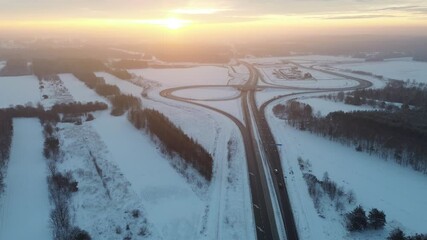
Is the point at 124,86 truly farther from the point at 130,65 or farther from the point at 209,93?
the point at 130,65

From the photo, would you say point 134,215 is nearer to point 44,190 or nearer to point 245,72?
point 44,190

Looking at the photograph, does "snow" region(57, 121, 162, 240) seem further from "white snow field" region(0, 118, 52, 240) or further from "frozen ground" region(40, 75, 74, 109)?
"frozen ground" region(40, 75, 74, 109)

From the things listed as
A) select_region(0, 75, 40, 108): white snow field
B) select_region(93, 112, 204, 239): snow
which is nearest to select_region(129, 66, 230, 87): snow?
select_region(0, 75, 40, 108): white snow field

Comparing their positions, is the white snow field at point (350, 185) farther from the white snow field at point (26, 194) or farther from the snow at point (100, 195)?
the white snow field at point (26, 194)

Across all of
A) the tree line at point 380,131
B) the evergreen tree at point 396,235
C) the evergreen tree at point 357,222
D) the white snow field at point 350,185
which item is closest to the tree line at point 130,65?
the tree line at point 380,131

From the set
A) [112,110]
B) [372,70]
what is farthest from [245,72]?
[112,110]

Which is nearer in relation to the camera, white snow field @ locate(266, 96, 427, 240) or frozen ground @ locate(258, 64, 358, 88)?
white snow field @ locate(266, 96, 427, 240)

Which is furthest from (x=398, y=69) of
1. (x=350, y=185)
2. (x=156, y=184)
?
(x=156, y=184)
